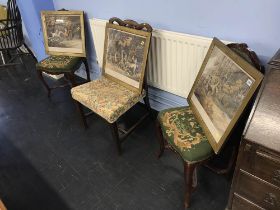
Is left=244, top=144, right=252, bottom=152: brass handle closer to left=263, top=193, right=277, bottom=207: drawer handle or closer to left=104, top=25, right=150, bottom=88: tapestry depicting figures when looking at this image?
left=263, top=193, right=277, bottom=207: drawer handle

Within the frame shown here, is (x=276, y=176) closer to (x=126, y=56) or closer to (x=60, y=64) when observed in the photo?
(x=126, y=56)

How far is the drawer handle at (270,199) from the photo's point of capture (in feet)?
3.34

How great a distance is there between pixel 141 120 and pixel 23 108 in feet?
4.22

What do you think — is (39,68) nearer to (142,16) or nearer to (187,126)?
(142,16)

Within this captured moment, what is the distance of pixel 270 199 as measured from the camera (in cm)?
104

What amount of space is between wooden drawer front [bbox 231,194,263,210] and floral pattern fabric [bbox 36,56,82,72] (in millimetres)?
1684

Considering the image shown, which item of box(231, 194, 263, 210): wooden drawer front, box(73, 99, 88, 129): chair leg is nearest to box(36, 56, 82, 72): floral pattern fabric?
box(73, 99, 88, 129): chair leg

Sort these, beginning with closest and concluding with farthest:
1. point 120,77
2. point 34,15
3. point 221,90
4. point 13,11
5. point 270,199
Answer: point 270,199 < point 221,90 < point 120,77 < point 34,15 < point 13,11

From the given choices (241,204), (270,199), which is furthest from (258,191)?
(241,204)

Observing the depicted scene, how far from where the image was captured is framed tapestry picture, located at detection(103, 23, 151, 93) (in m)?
1.68

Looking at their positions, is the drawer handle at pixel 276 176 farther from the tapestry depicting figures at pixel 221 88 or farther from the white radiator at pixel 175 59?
the white radiator at pixel 175 59

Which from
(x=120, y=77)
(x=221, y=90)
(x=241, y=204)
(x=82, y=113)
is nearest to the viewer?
(x=241, y=204)

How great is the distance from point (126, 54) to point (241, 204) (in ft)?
3.88

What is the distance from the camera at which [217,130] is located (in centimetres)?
124
